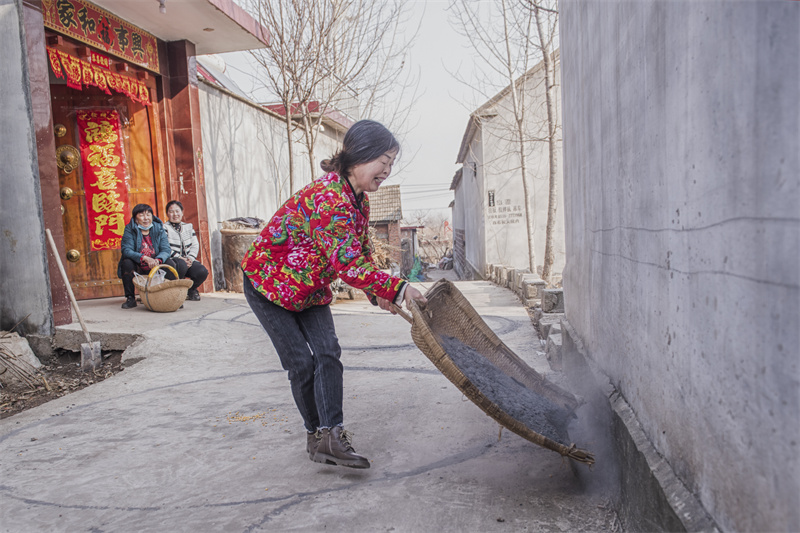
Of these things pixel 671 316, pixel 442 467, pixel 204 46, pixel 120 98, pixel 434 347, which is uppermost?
pixel 204 46

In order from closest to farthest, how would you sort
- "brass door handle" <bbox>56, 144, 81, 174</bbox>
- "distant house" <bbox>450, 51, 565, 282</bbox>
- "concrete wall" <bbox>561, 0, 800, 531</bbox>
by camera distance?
"concrete wall" <bbox>561, 0, 800, 531</bbox>
"brass door handle" <bbox>56, 144, 81, 174</bbox>
"distant house" <bbox>450, 51, 565, 282</bbox>

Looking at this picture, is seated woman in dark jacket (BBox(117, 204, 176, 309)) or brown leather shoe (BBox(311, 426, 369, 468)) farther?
seated woman in dark jacket (BBox(117, 204, 176, 309))

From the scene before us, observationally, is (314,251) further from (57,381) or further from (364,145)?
(57,381)

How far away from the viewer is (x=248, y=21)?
8.09 metres

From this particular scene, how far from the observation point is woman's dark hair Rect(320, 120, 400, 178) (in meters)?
2.35

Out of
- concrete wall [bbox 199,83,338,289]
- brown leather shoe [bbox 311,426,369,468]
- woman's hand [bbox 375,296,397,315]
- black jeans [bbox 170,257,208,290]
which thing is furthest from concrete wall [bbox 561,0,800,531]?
concrete wall [bbox 199,83,338,289]

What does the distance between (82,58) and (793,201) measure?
732 cm

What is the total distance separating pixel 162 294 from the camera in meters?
5.91

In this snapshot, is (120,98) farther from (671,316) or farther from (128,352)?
(671,316)

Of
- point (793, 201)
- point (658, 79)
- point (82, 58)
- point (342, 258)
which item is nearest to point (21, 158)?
point (82, 58)

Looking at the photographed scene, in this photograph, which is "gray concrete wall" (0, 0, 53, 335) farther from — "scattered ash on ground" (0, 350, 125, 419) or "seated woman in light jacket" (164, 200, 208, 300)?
"seated woman in light jacket" (164, 200, 208, 300)

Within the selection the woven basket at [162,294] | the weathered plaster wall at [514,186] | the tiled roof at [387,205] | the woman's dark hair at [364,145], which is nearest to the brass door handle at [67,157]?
Answer: the woven basket at [162,294]

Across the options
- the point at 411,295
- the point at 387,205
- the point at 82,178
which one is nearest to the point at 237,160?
the point at 82,178

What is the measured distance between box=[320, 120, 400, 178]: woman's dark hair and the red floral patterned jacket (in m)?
0.08
